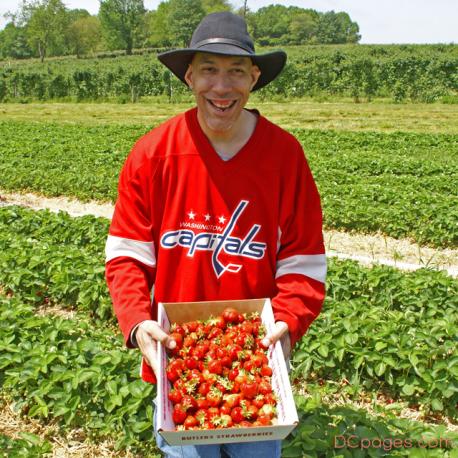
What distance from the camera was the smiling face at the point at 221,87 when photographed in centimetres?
227

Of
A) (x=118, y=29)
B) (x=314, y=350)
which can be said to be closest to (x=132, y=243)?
(x=314, y=350)

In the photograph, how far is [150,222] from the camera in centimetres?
242

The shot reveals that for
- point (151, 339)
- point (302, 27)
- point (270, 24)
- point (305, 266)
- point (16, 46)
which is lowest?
point (151, 339)

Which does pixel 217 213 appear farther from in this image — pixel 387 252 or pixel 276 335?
pixel 387 252

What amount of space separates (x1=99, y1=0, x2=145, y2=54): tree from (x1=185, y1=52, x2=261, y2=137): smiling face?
260 feet

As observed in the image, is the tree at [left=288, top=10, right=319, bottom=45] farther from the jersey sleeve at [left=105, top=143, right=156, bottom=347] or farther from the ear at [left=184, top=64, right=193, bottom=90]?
the jersey sleeve at [left=105, top=143, right=156, bottom=347]

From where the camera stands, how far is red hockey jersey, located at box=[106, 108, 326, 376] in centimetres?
235

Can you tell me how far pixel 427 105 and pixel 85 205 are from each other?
20.6m

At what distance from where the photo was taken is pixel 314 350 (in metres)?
4.74

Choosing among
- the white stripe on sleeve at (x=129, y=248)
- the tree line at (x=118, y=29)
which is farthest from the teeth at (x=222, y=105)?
the tree line at (x=118, y=29)

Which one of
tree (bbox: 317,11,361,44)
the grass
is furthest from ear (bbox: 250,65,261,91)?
tree (bbox: 317,11,361,44)

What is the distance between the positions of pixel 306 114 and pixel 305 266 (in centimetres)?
2187

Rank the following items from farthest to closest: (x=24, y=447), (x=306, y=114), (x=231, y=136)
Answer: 1. (x=306, y=114)
2. (x=24, y=447)
3. (x=231, y=136)

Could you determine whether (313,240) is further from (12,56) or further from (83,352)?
(12,56)
